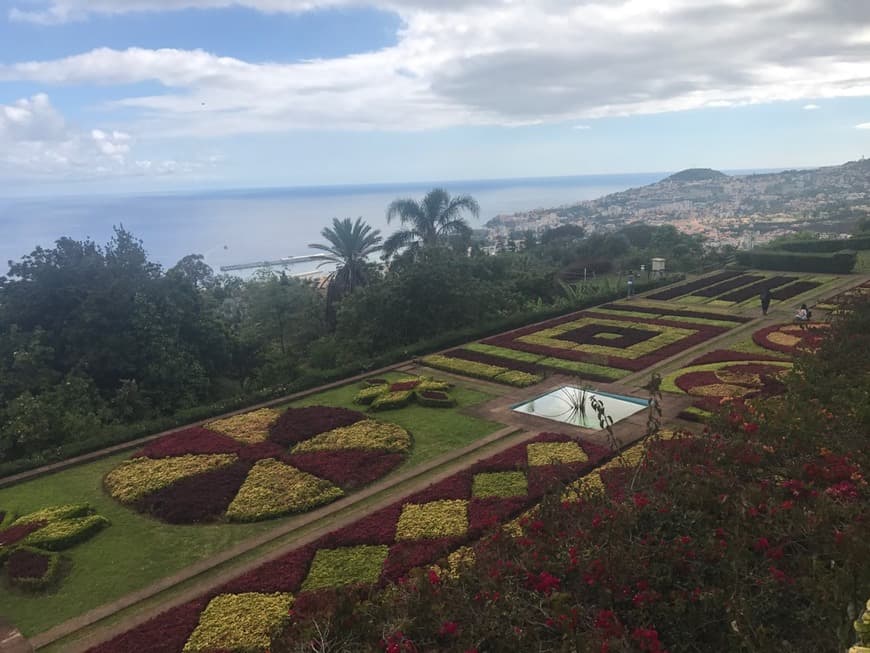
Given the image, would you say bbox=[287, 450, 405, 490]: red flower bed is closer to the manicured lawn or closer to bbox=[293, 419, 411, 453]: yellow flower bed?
bbox=[293, 419, 411, 453]: yellow flower bed

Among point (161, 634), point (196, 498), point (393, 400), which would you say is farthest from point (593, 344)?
point (161, 634)

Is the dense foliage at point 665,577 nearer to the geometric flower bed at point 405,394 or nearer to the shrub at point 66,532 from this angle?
the shrub at point 66,532

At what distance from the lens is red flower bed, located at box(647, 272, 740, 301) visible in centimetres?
2913

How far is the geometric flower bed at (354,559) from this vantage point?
747cm

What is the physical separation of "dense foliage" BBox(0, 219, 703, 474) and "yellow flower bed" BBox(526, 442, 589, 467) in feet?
26.6

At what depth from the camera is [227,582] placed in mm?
8703

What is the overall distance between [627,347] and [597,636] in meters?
16.9

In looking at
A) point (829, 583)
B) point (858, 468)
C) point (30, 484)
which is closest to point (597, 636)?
point (829, 583)

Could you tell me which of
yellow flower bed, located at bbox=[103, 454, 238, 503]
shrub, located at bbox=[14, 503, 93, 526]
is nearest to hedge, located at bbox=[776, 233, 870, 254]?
yellow flower bed, located at bbox=[103, 454, 238, 503]

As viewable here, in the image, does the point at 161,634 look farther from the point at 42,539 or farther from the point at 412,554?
the point at 42,539

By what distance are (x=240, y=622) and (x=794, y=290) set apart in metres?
28.6

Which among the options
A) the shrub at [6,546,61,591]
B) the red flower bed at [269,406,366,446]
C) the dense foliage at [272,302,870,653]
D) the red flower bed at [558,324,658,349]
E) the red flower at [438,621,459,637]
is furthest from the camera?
the red flower bed at [558,324,658,349]

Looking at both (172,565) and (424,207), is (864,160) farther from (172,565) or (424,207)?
(172,565)

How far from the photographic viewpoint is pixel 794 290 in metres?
28.1
